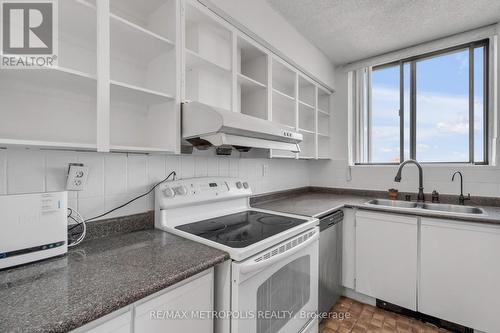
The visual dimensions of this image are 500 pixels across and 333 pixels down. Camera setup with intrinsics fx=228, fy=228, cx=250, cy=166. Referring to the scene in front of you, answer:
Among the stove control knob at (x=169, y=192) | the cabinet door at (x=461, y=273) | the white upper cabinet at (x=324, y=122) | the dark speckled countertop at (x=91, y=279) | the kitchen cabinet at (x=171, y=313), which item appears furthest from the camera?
the white upper cabinet at (x=324, y=122)

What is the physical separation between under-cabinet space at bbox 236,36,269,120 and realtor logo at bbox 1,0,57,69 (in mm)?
1072

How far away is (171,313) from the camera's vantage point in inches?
32.3


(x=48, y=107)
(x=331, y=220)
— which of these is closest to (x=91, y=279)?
(x=48, y=107)

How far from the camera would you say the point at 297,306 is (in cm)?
138

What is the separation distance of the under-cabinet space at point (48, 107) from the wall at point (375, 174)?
8.45 feet

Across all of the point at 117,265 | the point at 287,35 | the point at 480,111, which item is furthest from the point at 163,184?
the point at 480,111

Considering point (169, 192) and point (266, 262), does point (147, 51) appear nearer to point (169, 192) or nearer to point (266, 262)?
point (169, 192)

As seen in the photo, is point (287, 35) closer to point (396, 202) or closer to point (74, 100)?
point (74, 100)

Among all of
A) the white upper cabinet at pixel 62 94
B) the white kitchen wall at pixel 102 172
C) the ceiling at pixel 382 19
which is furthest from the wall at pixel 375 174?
the white upper cabinet at pixel 62 94

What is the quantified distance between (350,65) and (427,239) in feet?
6.81

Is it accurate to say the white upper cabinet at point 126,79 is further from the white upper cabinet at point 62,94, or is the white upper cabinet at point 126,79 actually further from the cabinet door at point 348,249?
the cabinet door at point 348,249

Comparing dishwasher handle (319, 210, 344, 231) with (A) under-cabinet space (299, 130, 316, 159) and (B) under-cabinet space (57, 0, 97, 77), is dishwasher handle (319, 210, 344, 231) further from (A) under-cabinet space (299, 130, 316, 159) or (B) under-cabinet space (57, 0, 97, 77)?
(B) under-cabinet space (57, 0, 97, 77)

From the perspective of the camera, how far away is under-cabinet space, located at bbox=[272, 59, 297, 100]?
2.00 metres

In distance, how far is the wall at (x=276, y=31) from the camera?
1.48m
